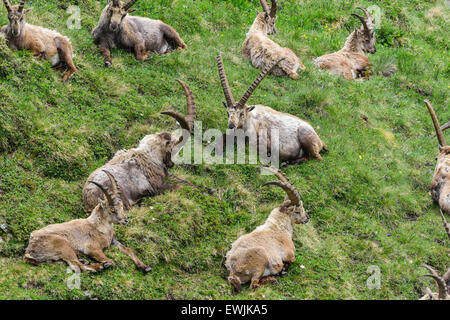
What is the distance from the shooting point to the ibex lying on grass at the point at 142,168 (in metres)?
9.61

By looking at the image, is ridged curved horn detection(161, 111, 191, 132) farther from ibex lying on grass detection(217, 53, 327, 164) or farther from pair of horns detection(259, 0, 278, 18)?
pair of horns detection(259, 0, 278, 18)

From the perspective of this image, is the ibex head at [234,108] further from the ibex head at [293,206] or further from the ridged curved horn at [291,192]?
the ridged curved horn at [291,192]

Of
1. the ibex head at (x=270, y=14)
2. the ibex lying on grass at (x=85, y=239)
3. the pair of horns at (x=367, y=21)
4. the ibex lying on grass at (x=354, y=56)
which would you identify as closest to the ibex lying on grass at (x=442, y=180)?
the ibex lying on grass at (x=354, y=56)

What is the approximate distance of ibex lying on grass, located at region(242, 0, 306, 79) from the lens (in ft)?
48.5

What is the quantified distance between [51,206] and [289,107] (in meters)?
6.59

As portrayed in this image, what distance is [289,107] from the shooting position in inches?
532

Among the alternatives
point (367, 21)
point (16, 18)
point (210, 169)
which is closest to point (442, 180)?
point (210, 169)

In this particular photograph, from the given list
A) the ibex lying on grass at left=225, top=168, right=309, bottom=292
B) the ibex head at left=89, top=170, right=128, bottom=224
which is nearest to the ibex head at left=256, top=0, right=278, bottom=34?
the ibex lying on grass at left=225, top=168, right=309, bottom=292

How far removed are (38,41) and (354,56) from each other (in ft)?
30.0

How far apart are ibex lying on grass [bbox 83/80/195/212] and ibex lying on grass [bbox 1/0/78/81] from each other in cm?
282

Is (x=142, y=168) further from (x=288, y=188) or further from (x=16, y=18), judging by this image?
(x=16, y=18)

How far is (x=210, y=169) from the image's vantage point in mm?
11180
